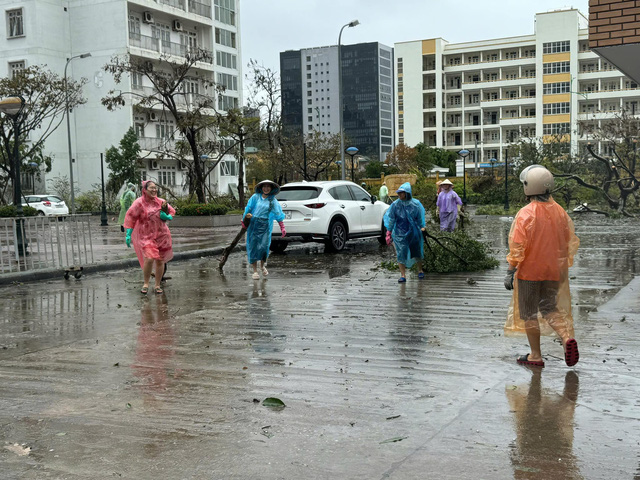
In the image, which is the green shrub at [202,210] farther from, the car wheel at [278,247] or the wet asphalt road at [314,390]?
the wet asphalt road at [314,390]

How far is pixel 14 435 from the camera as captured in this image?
4.78 meters

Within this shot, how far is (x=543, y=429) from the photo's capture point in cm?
473

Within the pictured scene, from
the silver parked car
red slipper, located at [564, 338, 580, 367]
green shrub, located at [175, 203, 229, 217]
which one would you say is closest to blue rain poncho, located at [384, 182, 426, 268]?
red slipper, located at [564, 338, 580, 367]

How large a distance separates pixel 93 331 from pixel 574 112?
326 ft

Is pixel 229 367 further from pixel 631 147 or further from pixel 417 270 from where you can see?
pixel 631 147

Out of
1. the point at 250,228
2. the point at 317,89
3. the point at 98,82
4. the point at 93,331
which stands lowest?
the point at 93,331

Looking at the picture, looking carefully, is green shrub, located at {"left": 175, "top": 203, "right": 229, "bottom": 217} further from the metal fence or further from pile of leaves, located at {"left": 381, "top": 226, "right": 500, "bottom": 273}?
pile of leaves, located at {"left": 381, "top": 226, "right": 500, "bottom": 273}

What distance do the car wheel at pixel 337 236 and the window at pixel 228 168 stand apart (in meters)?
52.1

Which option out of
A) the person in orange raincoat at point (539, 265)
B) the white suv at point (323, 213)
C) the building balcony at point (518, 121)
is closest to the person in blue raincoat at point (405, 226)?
the white suv at point (323, 213)

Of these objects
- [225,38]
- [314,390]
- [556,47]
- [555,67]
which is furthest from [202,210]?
[556,47]

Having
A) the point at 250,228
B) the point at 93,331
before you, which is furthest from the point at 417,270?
the point at 93,331

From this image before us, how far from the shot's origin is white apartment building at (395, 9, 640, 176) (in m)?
99.0

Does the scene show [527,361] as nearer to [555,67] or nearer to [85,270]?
[85,270]

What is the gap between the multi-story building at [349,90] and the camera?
178375 millimetres
